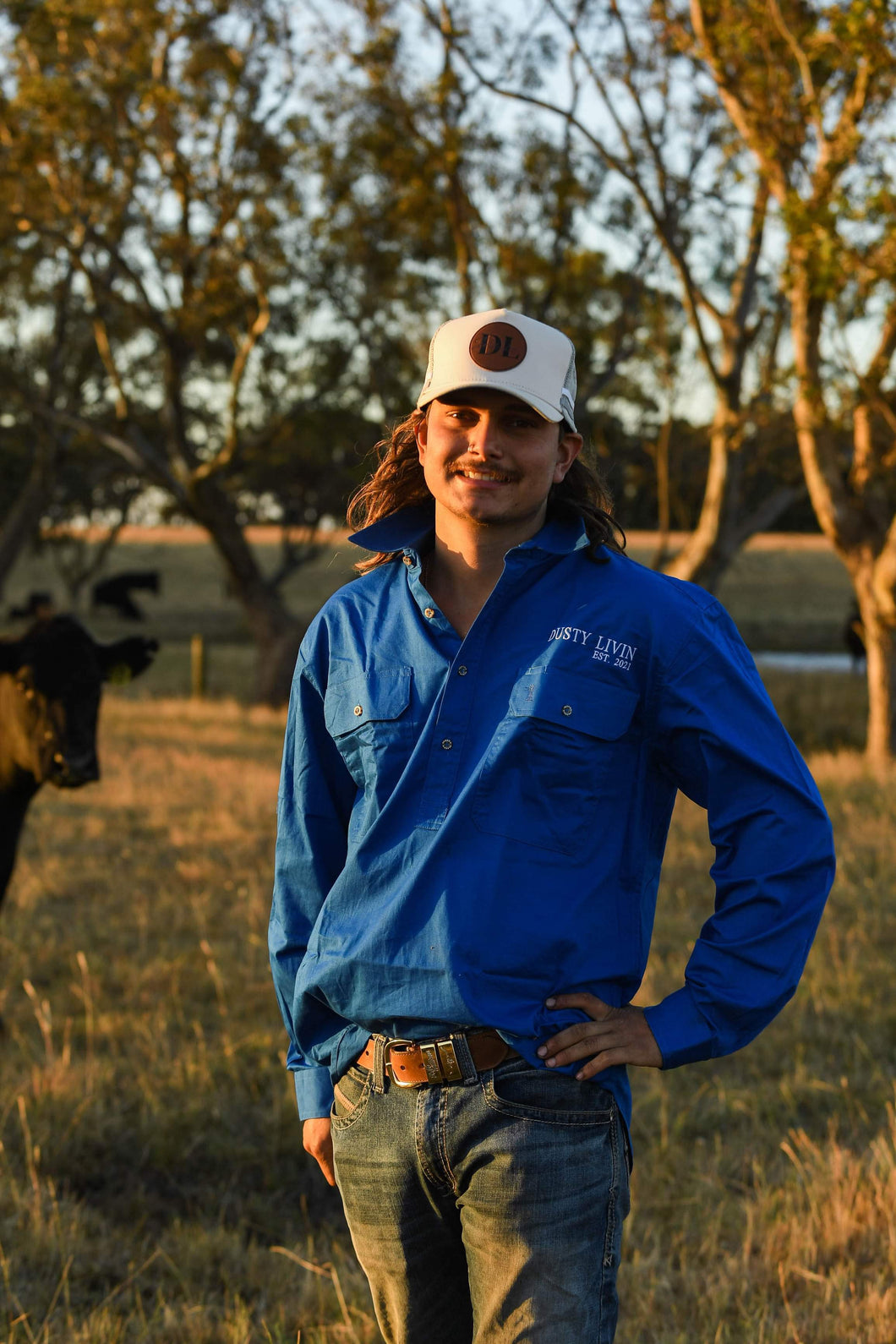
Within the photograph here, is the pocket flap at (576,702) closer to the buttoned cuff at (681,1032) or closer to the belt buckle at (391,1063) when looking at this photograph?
the buttoned cuff at (681,1032)

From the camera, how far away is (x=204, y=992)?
6.22 meters

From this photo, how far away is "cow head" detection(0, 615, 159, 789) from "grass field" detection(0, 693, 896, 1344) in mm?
989

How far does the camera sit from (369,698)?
2305 mm

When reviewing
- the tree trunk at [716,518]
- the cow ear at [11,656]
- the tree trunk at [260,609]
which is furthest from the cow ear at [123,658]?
the tree trunk at [260,609]

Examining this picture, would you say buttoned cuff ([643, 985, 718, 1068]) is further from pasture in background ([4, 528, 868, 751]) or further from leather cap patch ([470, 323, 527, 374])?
pasture in background ([4, 528, 868, 751])

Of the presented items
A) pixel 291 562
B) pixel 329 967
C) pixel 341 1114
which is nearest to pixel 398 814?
pixel 329 967

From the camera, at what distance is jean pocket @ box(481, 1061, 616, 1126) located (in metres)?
2.06

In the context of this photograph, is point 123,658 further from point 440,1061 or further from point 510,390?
point 440,1061

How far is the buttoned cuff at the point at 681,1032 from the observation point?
82.0 inches

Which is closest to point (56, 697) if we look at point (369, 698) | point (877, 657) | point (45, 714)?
point (45, 714)

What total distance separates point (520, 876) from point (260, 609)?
19262 millimetres

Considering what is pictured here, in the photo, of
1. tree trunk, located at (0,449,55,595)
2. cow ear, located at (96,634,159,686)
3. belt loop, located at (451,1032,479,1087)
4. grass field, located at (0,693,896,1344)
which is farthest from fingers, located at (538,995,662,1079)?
tree trunk, located at (0,449,55,595)

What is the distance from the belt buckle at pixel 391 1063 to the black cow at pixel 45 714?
394 centimetres

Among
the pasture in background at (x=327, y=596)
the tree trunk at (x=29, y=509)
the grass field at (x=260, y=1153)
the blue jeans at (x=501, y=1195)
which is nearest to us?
the blue jeans at (x=501, y=1195)
